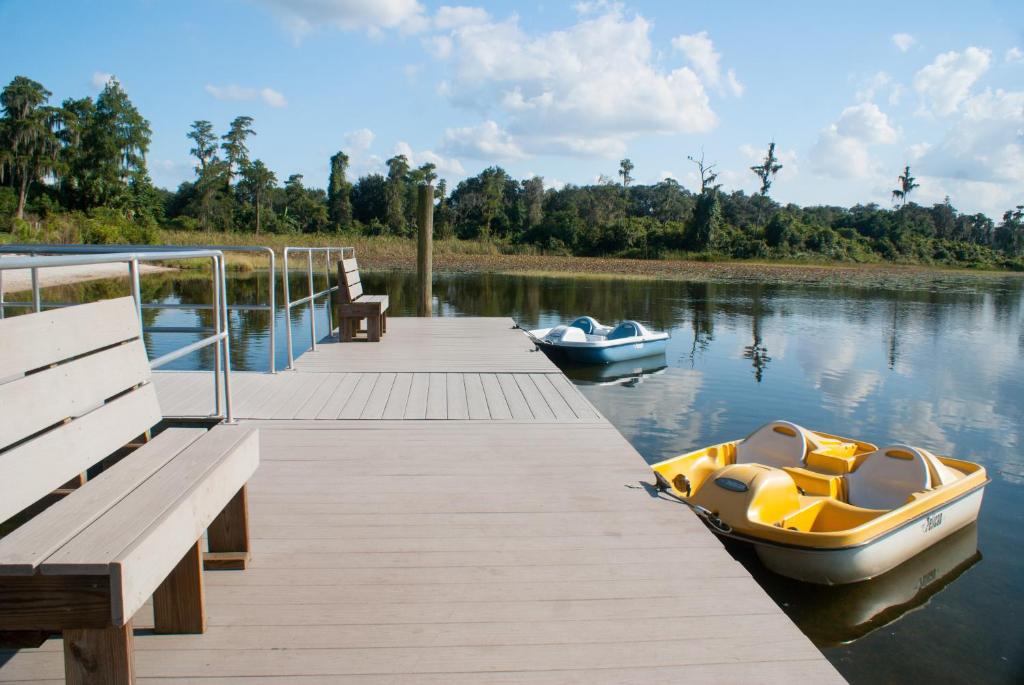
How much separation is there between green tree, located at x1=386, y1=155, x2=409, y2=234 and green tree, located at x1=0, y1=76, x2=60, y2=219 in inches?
780

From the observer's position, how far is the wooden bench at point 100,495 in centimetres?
165

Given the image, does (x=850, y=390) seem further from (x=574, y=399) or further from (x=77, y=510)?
(x=77, y=510)

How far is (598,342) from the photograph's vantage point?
1124 centimetres

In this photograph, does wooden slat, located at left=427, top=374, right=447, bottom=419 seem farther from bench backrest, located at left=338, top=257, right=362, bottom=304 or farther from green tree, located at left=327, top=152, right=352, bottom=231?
green tree, located at left=327, top=152, right=352, bottom=231

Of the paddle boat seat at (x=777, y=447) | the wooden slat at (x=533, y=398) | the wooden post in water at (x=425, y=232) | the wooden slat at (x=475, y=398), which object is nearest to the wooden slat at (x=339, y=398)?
the wooden slat at (x=475, y=398)

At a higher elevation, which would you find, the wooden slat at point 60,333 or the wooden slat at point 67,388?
the wooden slat at point 60,333

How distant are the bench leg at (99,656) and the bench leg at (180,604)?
0.52 m

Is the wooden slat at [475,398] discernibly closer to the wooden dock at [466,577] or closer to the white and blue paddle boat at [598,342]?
the wooden dock at [466,577]

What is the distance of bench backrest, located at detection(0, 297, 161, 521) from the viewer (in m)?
1.89

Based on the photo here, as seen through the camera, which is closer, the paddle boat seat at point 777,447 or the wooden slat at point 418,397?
the wooden slat at point 418,397

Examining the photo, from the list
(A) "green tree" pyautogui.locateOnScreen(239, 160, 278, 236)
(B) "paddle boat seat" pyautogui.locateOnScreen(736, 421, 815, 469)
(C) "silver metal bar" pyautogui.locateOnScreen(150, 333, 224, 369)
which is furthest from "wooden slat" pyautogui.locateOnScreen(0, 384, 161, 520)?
(A) "green tree" pyautogui.locateOnScreen(239, 160, 278, 236)

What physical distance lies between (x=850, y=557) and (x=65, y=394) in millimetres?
3963

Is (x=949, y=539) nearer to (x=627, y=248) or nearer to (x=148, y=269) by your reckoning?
(x=148, y=269)

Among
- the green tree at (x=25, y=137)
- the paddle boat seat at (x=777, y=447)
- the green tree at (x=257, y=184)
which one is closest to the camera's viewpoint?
the paddle boat seat at (x=777, y=447)
